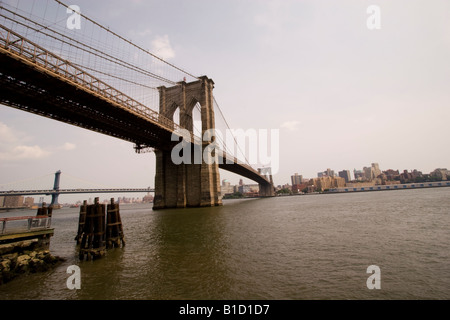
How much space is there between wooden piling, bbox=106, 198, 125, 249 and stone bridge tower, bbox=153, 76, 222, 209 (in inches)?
1081

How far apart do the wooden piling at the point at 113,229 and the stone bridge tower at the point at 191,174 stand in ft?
90.1

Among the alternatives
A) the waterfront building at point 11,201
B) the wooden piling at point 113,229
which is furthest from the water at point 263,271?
the waterfront building at point 11,201

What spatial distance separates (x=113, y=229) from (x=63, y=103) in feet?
60.5

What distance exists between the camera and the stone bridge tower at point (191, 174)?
39.5 meters

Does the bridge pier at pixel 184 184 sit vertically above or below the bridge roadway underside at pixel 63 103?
below

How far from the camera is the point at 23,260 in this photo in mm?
8156

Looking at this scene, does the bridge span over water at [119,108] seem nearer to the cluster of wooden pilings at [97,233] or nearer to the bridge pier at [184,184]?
the bridge pier at [184,184]

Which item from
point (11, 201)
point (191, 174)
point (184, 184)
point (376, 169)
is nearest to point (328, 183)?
point (376, 169)

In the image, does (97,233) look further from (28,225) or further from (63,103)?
(63,103)

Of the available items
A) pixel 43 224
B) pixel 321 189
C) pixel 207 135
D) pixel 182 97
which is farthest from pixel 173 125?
pixel 321 189

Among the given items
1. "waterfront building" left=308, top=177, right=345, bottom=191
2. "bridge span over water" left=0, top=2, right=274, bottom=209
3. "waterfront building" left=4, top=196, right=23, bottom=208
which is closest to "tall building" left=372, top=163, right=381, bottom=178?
"waterfront building" left=308, top=177, right=345, bottom=191
